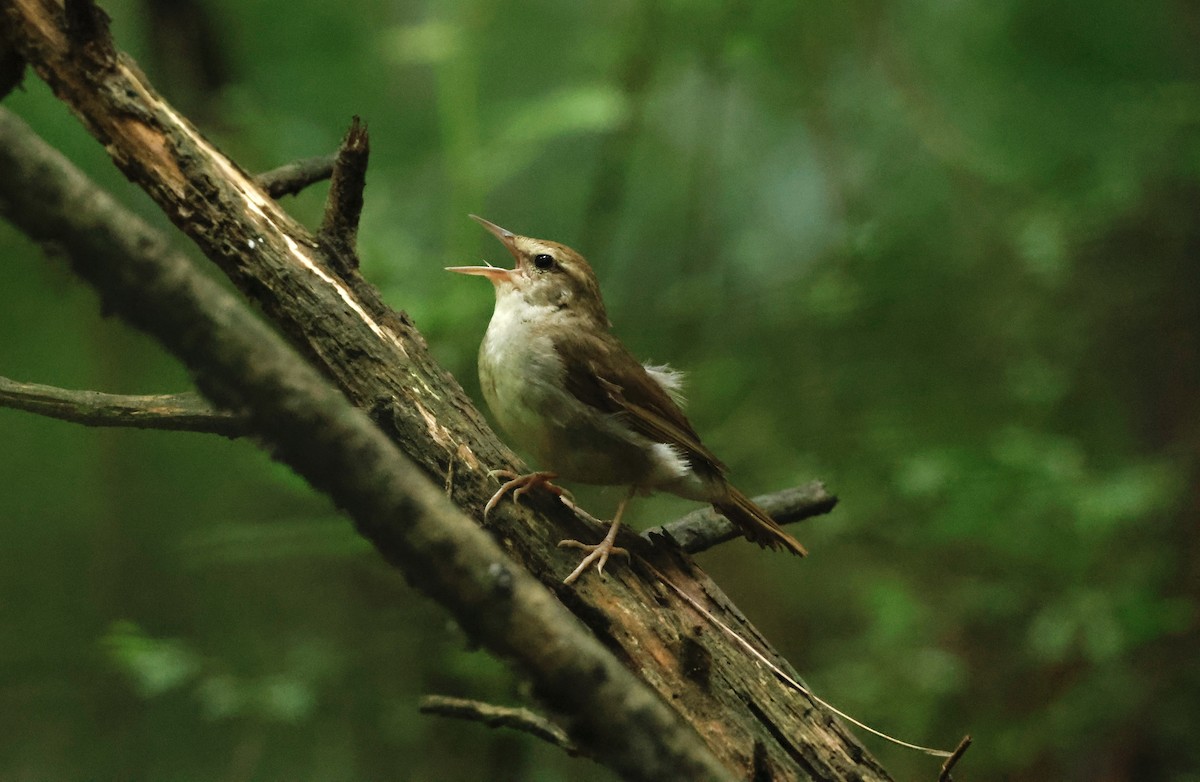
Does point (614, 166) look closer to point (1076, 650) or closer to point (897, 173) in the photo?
point (897, 173)

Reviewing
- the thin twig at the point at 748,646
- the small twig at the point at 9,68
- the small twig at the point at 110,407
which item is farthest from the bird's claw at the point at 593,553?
the small twig at the point at 9,68

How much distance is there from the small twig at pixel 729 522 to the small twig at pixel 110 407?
1.30 metres

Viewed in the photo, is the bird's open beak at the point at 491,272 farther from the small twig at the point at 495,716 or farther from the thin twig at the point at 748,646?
the small twig at the point at 495,716

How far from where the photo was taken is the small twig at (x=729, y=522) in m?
2.85

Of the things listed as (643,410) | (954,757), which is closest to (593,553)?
(643,410)

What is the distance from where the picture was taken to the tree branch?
46.3 inches

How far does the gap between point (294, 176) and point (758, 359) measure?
316 centimetres

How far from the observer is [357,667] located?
4.91 metres

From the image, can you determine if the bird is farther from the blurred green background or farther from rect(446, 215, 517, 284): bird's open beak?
the blurred green background

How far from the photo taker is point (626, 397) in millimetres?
2871

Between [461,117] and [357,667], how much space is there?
2.78m

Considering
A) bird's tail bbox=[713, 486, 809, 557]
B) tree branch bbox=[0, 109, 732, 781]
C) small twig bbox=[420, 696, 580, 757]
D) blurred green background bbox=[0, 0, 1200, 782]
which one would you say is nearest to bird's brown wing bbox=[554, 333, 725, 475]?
bird's tail bbox=[713, 486, 809, 557]

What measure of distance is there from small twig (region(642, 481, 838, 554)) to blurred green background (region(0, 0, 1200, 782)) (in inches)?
57.1

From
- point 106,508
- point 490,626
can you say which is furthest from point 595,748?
point 106,508
